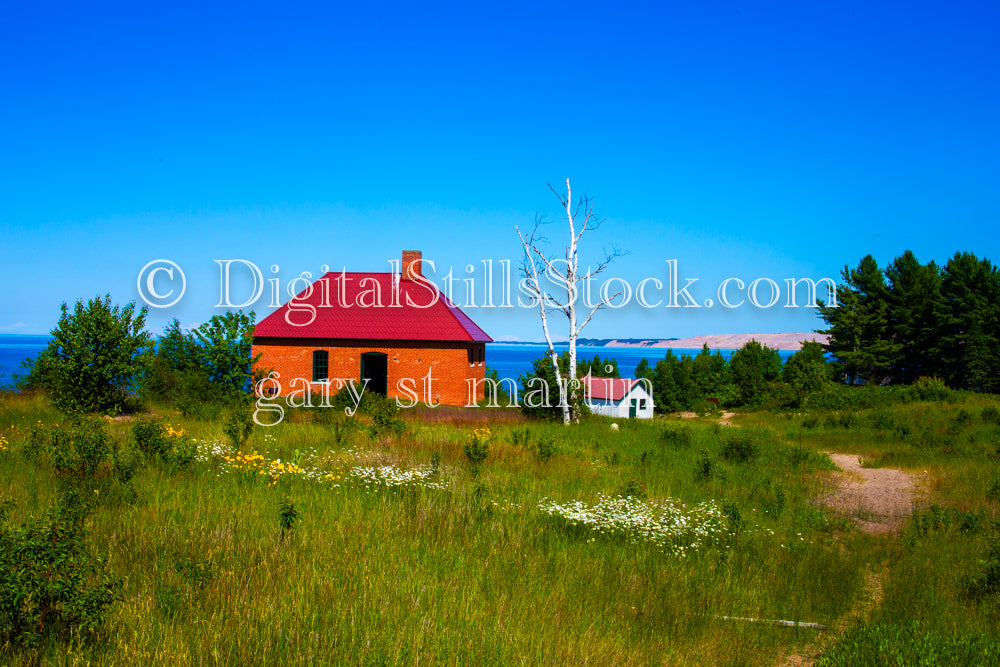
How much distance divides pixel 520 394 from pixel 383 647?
1848 centimetres

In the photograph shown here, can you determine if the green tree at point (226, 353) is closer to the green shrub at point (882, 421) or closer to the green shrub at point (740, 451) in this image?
the green shrub at point (740, 451)

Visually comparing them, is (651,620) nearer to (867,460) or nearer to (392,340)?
(867,460)

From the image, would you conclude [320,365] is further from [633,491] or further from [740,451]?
[633,491]

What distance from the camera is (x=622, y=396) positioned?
41844 millimetres

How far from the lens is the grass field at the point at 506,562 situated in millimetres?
4387

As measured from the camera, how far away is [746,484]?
1127cm

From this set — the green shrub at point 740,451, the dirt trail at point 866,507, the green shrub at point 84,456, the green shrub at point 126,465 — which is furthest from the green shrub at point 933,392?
the green shrub at point 84,456

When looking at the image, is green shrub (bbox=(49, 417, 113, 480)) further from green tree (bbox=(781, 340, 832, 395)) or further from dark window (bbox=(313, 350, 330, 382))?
green tree (bbox=(781, 340, 832, 395))

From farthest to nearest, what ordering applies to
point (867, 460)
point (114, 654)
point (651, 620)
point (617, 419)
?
point (617, 419)
point (867, 460)
point (651, 620)
point (114, 654)

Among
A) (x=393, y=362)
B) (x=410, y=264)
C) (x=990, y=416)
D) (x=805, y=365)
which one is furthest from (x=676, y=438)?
(x=805, y=365)

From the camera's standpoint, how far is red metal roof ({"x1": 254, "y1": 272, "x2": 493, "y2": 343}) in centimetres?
2841

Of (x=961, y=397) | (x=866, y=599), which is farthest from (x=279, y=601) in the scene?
(x=961, y=397)

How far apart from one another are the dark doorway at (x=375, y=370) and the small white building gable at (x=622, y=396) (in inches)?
622

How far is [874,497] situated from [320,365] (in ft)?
76.2
